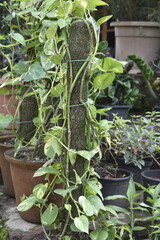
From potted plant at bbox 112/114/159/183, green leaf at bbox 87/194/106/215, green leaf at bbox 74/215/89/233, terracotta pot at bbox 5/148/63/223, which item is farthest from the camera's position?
potted plant at bbox 112/114/159/183

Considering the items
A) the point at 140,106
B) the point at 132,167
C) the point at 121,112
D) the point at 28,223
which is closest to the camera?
the point at 28,223

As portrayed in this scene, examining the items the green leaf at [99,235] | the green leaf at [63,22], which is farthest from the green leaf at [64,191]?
the green leaf at [63,22]

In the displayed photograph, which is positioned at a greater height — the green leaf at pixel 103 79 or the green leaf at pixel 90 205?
the green leaf at pixel 103 79

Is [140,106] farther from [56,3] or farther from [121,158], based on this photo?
[56,3]

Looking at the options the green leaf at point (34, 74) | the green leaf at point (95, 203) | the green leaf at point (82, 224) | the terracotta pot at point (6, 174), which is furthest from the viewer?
the terracotta pot at point (6, 174)

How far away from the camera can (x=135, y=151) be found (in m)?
2.58

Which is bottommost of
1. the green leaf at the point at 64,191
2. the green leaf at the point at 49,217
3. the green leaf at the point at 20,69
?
the green leaf at the point at 49,217

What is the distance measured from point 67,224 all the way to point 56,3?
1.00m

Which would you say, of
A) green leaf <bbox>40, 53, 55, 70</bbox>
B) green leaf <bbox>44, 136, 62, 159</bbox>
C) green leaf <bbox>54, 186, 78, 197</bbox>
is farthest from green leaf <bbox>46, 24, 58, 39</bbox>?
green leaf <bbox>54, 186, 78, 197</bbox>

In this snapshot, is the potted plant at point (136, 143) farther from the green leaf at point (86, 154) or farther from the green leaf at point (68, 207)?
the green leaf at point (68, 207)

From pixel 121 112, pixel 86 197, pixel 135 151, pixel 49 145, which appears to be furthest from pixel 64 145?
pixel 121 112

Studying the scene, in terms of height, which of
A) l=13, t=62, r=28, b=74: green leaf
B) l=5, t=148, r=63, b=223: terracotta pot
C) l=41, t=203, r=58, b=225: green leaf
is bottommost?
l=5, t=148, r=63, b=223: terracotta pot

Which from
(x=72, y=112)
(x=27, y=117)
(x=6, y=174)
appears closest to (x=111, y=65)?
(x=72, y=112)

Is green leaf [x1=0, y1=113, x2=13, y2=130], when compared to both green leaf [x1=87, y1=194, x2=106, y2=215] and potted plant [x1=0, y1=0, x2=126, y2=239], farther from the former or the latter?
green leaf [x1=87, y1=194, x2=106, y2=215]
